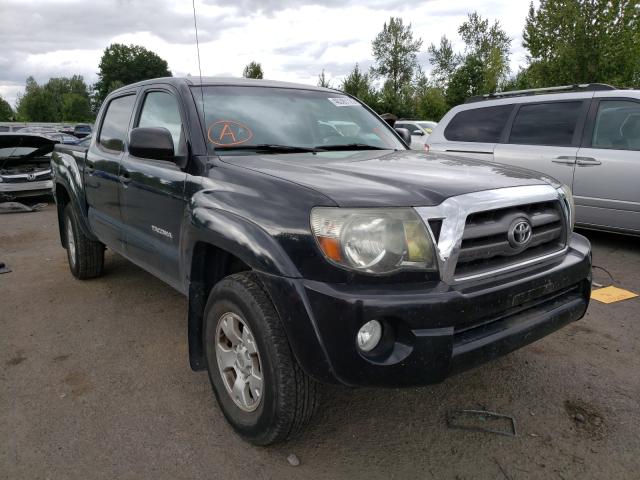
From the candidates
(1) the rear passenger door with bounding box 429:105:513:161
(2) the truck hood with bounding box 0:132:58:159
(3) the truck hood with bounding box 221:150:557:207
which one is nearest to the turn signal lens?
(3) the truck hood with bounding box 221:150:557:207

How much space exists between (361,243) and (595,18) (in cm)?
1851

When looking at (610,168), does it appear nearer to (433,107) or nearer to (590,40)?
(590,40)

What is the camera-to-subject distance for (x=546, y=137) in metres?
5.93

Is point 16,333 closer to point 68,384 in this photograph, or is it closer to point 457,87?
point 68,384

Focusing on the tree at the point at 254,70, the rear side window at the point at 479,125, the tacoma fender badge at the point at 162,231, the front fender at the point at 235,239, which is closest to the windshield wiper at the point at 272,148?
the front fender at the point at 235,239

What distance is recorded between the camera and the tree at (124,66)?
8606cm

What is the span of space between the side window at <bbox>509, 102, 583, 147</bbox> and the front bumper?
4402 millimetres

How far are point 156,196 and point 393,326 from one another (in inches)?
67.8

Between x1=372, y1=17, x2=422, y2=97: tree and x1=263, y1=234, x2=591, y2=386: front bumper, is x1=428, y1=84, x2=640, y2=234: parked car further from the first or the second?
x1=372, y1=17, x2=422, y2=97: tree

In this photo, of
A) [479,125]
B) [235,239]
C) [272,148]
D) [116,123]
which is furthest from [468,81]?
[235,239]

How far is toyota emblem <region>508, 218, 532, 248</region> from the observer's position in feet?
7.00

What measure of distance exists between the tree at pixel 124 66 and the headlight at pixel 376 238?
301ft

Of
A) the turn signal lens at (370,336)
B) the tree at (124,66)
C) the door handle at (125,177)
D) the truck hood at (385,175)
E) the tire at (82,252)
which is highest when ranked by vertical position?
the tree at (124,66)

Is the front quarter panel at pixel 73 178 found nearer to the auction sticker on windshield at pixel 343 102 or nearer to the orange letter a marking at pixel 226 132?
the orange letter a marking at pixel 226 132
